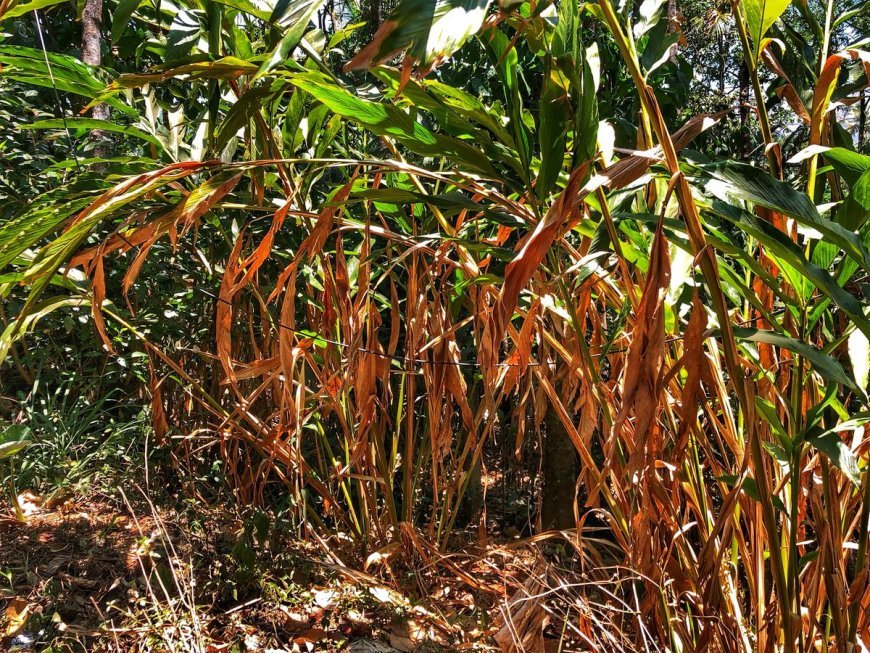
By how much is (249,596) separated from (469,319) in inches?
33.6

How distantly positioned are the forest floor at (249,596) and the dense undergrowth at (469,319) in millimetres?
11

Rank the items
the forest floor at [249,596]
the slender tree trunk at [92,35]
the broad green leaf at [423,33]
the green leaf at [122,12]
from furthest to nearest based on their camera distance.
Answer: the slender tree trunk at [92,35]
the forest floor at [249,596]
the green leaf at [122,12]
the broad green leaf at [423,33]

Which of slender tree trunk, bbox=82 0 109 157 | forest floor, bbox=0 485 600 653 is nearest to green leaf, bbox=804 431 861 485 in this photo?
forest floor, bbox=0 485 600 653

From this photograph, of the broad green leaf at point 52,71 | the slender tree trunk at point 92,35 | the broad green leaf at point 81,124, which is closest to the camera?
the broad green leaf at point 52,71

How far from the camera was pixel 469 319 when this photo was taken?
4.15 ft

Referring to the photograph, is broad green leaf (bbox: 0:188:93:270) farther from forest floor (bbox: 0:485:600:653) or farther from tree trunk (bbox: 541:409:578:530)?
tree trunk (bbox: 541:409:578:530)

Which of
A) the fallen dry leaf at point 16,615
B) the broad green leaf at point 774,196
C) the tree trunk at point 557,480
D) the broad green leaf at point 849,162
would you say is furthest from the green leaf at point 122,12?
the tree trunk at point 557,480

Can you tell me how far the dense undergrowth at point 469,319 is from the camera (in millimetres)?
790

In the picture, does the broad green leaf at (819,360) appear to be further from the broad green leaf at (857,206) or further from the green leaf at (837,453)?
the broad green leaf at (857,206)

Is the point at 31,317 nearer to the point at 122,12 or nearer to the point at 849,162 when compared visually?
the point at 122,12

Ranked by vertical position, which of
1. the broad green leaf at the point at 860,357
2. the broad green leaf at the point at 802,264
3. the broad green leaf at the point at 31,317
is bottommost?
the broad green leaf at the point at 860,357

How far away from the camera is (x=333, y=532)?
1.88 metres

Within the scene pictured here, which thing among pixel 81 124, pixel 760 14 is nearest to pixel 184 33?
pixel 81 124

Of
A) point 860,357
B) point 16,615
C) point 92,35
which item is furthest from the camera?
point 92,35
